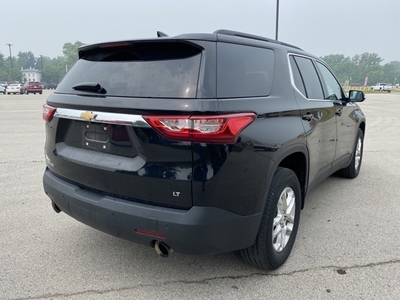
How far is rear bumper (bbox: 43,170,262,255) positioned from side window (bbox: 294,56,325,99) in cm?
165

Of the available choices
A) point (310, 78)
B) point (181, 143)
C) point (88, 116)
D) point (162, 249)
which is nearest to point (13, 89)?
point (310, 78)

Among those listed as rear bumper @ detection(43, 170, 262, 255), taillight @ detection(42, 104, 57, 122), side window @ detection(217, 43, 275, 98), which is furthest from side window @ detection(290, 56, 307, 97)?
taillight @ detection(42, 104, 57, 122)

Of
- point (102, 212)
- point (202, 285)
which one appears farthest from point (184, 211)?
point (202, 285)

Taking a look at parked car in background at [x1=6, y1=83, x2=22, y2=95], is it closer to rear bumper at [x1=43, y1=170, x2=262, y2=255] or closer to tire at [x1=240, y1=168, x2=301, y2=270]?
rear bumper at [x1=43, y1=170, x2=262, y2=255]

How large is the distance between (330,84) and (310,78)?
0.80 meters

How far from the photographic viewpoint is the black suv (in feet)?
6.82

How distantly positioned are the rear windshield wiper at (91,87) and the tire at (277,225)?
1.43m

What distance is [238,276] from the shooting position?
2719 millimetres

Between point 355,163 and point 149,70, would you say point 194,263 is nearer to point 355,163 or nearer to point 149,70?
point 149,70

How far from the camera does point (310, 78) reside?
11.8ft

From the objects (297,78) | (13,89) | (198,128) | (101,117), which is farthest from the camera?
(13,89)

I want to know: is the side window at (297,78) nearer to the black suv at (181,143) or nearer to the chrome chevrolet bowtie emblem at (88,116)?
the black suv at (181,143)

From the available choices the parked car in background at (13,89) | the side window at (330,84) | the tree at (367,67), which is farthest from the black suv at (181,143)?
the tree at (367,67)

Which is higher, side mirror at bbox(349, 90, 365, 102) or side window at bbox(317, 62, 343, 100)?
side window at bbox(317, 62, 343, 100)
